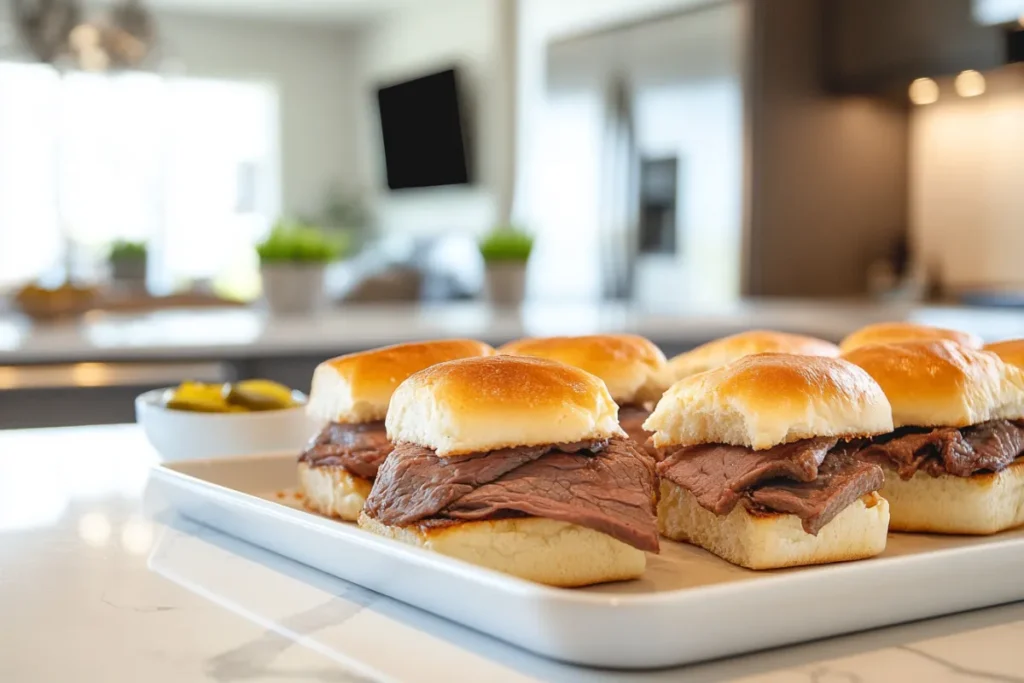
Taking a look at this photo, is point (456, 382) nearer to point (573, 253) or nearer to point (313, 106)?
point (573, 253)

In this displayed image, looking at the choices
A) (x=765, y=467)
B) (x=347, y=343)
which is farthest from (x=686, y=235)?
(x=765, y=467)

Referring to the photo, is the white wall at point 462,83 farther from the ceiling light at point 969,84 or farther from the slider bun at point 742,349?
the slider bun at point 742,349

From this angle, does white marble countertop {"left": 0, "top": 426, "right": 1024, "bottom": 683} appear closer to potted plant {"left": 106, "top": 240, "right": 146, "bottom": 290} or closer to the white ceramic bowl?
the white ceramic bowl

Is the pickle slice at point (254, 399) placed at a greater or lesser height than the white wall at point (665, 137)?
lesser

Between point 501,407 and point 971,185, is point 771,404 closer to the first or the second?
point 501,407

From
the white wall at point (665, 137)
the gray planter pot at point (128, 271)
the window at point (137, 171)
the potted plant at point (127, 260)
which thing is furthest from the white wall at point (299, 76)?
the potted plant at point (127, 260)

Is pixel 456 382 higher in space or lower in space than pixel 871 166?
lower

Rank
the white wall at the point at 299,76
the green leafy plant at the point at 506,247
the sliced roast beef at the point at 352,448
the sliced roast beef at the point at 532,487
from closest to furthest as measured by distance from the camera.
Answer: the sliced roast beef at the point at 532,487
the sliced roast beef at the point at 352,448
the green leafy plant at the point at 506,247
the white wall at the point at 299,76
